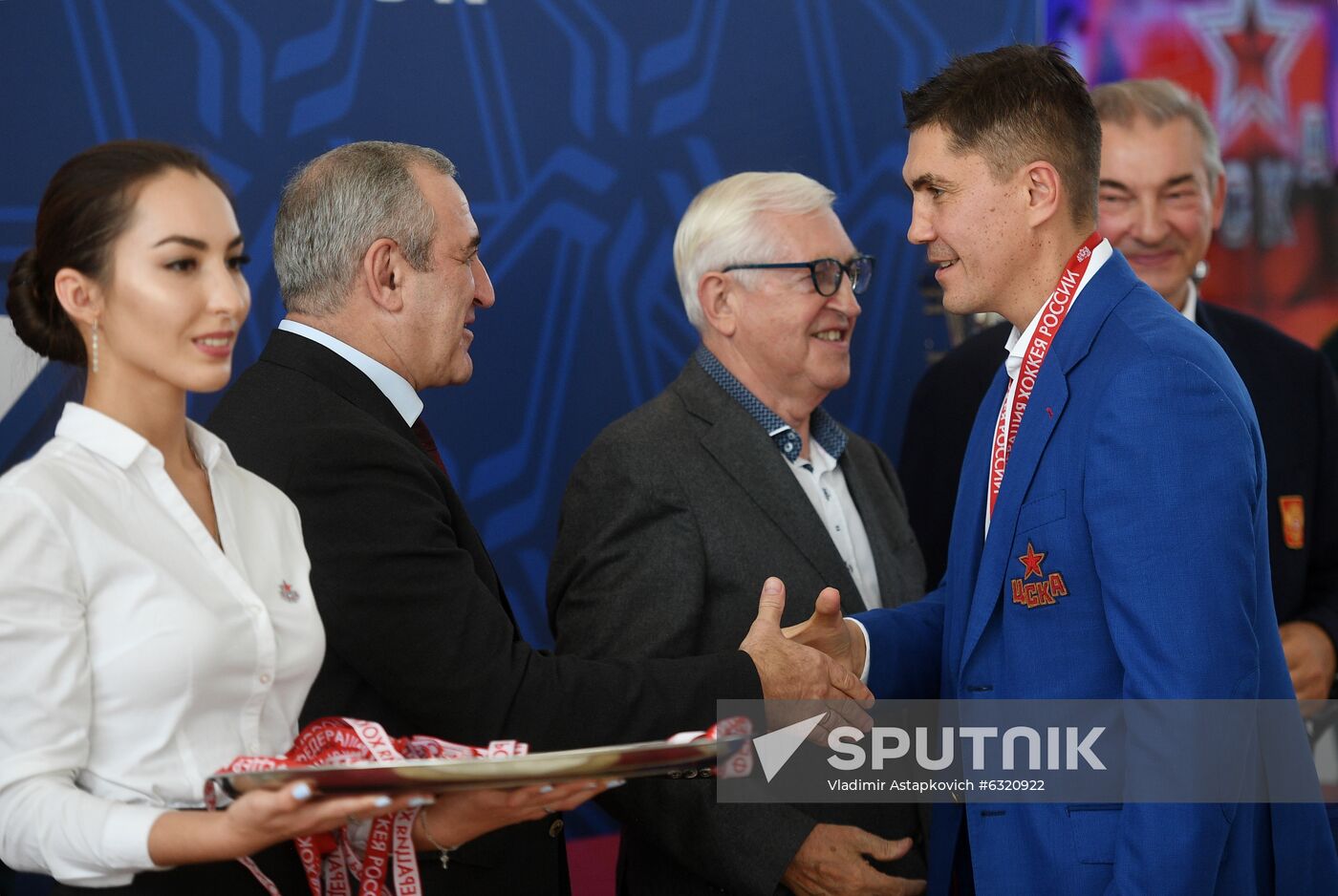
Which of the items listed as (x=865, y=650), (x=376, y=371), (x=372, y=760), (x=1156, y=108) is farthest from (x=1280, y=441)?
(x=372, y=760)

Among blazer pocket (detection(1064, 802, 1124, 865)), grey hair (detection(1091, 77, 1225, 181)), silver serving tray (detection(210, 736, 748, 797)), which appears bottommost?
blazer pocket (detection(1064, 802, 1124, 865))

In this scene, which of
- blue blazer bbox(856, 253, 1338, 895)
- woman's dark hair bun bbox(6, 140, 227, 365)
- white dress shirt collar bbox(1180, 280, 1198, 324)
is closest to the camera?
woman's dark hair bun bbox(6, 140, 227, 365)

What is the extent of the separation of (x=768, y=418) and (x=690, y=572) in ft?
1.65

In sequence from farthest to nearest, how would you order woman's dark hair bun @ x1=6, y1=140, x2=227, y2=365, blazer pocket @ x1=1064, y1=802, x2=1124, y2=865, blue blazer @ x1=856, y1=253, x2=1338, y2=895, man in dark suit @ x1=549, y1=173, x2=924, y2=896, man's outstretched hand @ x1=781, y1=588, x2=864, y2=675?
man in dark suit @ x1=549, y1=173, x2=924, y2=896 < man's outstretched hand @ x1=781, y1=588, x2=864, y2=675 < blazer pocket @ x1=1064, y1=802, x2=1124, y2=865 < blue blazer @ x1=856, y1=253, x2=1338, y2=895 < woman's dark hair bun @ x1=6, y1=140, x2=227, y2=365

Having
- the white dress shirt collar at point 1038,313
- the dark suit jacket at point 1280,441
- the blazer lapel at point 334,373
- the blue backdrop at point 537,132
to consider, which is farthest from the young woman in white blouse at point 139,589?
the dark suit jacket at point 1280,441

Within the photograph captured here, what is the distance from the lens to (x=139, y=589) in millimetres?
1512

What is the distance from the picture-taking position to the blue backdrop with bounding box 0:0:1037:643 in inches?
128

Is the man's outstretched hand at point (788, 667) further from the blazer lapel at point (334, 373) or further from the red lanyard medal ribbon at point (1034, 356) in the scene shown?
the blazer lapel at point (334, 373)

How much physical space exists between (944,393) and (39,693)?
2.73 meters

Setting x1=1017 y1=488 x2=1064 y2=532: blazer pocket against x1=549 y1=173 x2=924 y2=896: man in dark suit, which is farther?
x1=549 y1=173 x2=924 y2=896: man in dark suit

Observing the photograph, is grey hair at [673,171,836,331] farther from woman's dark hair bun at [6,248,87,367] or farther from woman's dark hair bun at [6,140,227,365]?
woman's dark hair bun at [6,248,87,367]

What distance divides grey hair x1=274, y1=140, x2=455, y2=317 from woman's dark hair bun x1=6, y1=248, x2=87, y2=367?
751 millimetres

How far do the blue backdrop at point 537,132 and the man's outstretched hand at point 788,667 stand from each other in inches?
52.4

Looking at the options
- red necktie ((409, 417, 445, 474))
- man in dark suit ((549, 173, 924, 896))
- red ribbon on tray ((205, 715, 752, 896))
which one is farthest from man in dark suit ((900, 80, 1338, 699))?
red ribbon on tray ((205, 715, 752, 896))
